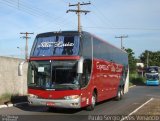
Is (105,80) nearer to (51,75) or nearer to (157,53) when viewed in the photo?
(51,75)

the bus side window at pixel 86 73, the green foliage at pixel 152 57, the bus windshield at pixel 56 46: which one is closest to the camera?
the bus windshield at pixel 56 46

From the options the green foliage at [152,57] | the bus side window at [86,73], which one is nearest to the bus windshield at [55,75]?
the bus side window at [86,73]

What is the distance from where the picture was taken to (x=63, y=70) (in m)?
16.7

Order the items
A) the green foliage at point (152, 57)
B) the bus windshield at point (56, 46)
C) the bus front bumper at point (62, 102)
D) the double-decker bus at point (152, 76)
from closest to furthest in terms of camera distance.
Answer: the bus front bumper at point (62, 102) → the bus windshield at point (56, 46) → the double-decker bus at point (152, 76) → the green foliage at point (152, 57)

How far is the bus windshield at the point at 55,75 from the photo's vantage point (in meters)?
16.6

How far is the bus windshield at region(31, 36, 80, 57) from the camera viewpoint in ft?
56.0

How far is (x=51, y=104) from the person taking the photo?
16.7 m

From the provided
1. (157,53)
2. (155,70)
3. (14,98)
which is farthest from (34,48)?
(157,53)

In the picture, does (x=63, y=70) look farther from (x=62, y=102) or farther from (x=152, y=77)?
(x=152, y=77)

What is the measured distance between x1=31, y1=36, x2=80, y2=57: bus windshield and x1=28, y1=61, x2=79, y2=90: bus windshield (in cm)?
48

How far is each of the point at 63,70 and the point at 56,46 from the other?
1251mm

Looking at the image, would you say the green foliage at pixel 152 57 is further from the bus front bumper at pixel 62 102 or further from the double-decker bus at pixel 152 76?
the bus front bumper at pixel 62 102

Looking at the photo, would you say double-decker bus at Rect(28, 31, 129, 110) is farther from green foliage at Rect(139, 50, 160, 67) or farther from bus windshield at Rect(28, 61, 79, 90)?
green foliage at Rect(139, 50, 160, 67)

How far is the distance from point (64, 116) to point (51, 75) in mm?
1849
